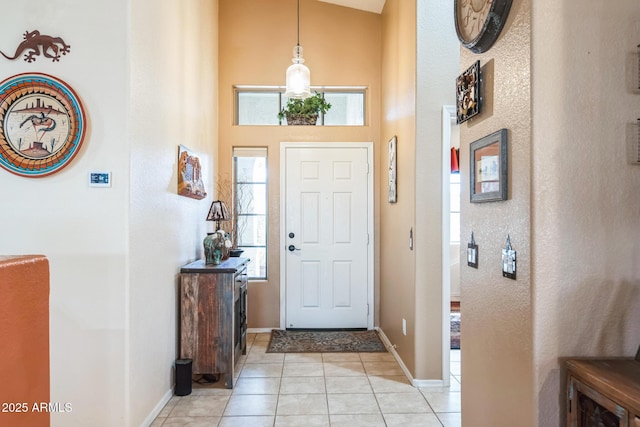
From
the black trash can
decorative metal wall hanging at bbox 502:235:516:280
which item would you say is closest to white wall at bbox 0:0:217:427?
the black trash can

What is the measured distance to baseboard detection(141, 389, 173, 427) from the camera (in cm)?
249

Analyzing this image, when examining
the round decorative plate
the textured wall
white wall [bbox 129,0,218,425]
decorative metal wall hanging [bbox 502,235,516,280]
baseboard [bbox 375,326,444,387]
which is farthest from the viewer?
baseboard [bbox 375,326,444,387]

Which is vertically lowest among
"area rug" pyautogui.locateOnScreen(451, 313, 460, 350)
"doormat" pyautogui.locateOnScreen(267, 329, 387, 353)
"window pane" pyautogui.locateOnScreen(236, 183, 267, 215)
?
"doormat" pyautogui.locateOnScreen(267, 329, 387, 353)

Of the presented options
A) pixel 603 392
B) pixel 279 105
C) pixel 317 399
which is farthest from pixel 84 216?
pixel 279 105

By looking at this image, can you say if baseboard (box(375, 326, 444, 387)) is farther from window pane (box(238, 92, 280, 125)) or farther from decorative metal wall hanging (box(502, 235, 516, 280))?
window pane (box(238, 92, 280, 125))

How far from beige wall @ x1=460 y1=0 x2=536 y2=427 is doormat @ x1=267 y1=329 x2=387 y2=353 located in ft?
6.92

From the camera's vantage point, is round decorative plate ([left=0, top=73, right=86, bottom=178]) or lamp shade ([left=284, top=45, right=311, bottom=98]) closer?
round decorative plate ([left=0, top=73, right=86, bottom=178])

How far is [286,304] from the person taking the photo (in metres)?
4.65

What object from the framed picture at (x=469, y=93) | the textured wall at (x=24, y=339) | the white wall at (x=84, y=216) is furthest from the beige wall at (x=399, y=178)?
the textured wall at (x=24, y=339)

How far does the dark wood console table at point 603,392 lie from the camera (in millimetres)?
1089

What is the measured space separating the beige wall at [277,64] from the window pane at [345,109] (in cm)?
12

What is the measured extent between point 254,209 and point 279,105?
4.18ft

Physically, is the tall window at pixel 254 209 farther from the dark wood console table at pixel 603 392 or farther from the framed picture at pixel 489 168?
the dark wood console table at pixel 603 392

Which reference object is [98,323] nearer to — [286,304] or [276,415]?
[276,415]
